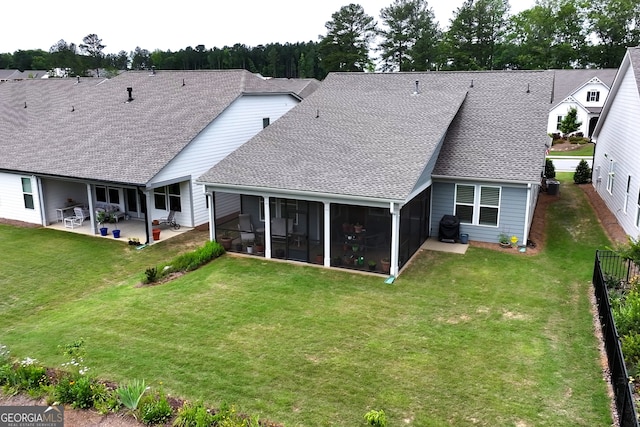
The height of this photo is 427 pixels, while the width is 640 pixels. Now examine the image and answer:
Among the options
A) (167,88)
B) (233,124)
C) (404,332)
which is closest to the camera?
(404,332)

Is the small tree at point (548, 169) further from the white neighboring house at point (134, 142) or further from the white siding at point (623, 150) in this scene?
the white neighboring house at point (134, 142)

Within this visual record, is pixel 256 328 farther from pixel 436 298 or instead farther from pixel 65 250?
pixel 65 250

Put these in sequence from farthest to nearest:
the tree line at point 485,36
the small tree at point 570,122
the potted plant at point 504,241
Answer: the tree line at point 485,36 < the small tree at point 570,122 < the potted plant at point 504,241

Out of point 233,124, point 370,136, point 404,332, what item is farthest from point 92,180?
point 404,332

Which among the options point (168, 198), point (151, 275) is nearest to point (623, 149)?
point (151, 275)

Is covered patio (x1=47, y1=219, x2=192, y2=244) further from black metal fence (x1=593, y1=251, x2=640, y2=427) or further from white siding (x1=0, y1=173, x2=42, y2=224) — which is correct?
black metal fence (x1=593, y1=251, x2=640, y2=427)

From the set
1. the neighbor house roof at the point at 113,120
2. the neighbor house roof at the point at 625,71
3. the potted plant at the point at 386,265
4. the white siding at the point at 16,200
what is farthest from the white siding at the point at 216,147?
the neighbor house roof at the point at 625,71
